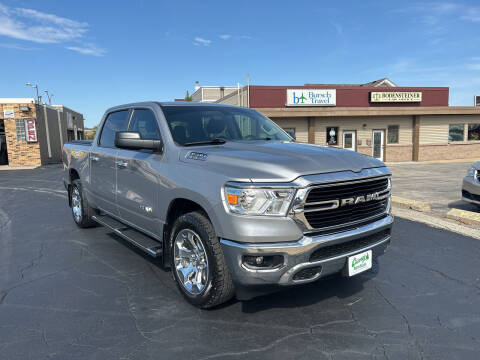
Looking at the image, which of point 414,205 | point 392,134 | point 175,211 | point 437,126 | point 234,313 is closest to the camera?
point 234,313

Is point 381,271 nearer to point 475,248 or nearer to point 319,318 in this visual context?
point 319,318

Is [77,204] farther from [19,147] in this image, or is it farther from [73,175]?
[19,147]

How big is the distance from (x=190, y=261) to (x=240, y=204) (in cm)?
99

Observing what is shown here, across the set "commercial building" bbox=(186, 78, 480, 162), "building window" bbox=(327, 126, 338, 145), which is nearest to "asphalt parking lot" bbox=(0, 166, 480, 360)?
"commercial building" bbox=(186, 78, 480, 162)

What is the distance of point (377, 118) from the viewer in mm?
23344

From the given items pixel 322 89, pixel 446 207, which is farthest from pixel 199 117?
pixel 322 89

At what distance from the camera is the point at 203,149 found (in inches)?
135

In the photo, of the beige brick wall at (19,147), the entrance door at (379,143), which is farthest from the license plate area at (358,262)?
the beige brick wall at (19,147)

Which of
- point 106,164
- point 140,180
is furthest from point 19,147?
point 140,180

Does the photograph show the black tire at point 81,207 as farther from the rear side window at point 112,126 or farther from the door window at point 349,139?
the door window at point 349,139

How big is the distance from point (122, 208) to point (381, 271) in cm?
318

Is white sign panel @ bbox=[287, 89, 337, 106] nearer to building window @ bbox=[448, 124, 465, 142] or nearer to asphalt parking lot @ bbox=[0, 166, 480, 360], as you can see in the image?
building window @ bbox=[448, 124, 465, 142]

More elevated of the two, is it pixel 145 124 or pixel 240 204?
pixel 145 124

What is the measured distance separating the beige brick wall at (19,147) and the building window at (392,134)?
2260 cm
